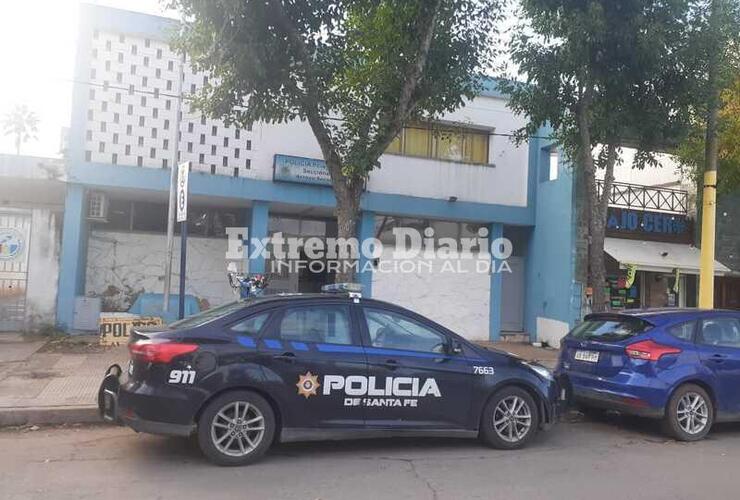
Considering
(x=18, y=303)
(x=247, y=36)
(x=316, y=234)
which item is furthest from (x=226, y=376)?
(x=316, y=234)

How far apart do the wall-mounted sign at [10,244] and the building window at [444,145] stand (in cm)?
800

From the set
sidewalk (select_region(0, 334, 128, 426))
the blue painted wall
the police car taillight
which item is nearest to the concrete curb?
sidewalk (select_region(0, 334, 128, 426))

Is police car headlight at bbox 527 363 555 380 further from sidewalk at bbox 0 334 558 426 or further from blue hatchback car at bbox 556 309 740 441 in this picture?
sidewalk at bbox 0 334 558 426

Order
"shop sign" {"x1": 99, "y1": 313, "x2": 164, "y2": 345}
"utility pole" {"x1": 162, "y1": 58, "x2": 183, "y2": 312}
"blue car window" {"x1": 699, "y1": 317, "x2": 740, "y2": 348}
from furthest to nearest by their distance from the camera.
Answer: "utility pole" {"x1": 162, "y1": 58, "x2": 183, "y2": 312} < "shop sign" {"x1": 99, "y1": 313, "x2": 164, "y2": 345} < "blue car window" {"x1": 699, "y1": 317, "x2": 740, "y2": 348}

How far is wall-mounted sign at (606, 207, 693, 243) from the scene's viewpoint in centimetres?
1549

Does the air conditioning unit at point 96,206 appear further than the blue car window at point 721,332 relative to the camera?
Yes

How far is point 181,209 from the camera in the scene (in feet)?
27.0

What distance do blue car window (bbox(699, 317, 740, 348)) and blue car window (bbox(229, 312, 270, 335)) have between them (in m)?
5.06

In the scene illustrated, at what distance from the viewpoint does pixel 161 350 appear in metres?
5.49

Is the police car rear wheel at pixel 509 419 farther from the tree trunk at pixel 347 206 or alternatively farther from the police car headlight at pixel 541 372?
the tree trunk at pixel 347 206

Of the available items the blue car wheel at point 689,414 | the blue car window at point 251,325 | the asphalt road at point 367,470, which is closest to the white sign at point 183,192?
the asphalt road at point 367,470

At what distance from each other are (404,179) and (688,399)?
891cm

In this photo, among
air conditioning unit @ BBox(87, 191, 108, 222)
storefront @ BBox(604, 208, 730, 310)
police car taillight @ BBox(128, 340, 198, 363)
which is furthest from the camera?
storefront @ BBox(604, 208, 730, 310)

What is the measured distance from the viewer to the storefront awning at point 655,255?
14504mm
